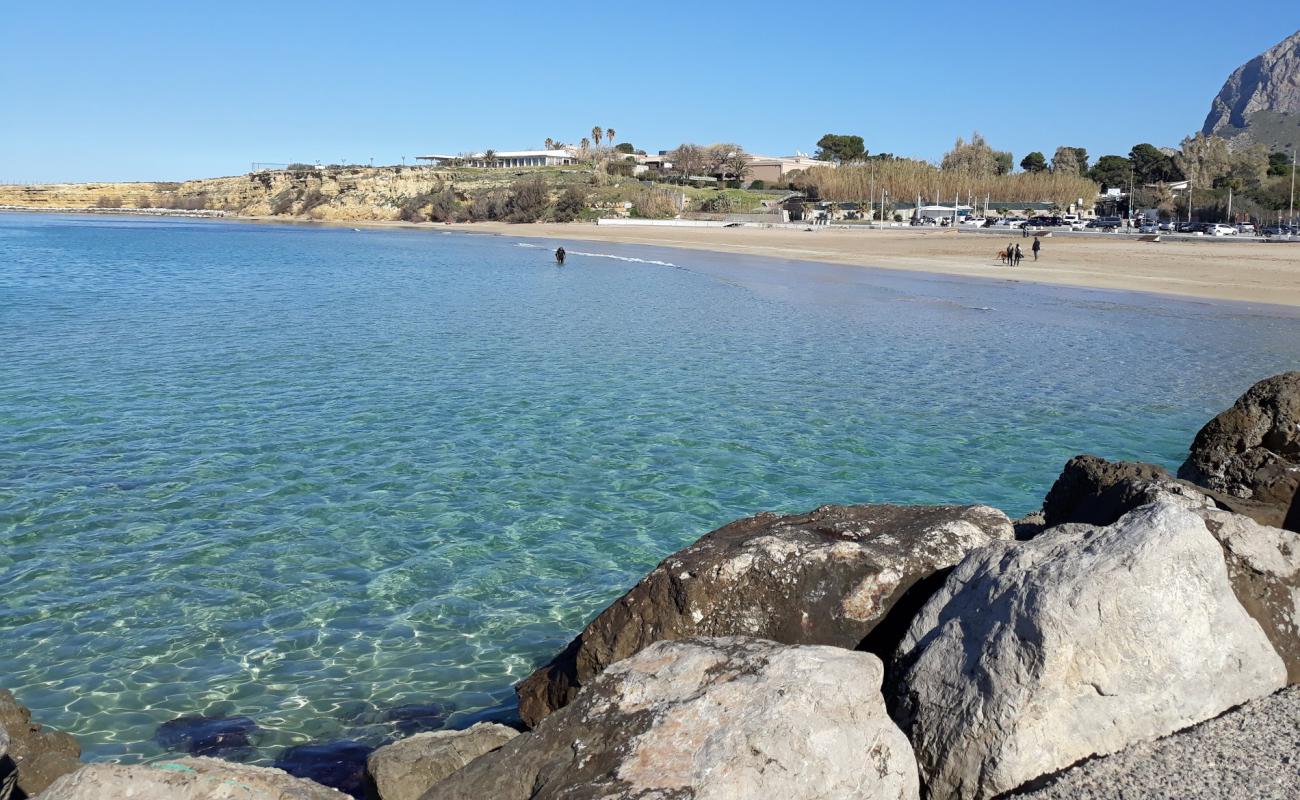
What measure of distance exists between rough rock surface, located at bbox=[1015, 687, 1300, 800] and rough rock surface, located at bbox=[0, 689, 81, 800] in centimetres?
469

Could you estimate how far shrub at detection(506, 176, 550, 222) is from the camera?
111 meters

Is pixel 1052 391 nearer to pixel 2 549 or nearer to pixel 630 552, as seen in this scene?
pixel 630 552

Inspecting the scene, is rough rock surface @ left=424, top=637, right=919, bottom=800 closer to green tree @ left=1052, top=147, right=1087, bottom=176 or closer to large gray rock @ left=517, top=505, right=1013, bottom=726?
large gray rock @ left=517, top=505, right=1013, bottom=726

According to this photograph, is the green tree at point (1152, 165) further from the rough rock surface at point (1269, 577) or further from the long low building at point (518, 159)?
the rough rock surface at point (1269, 577)

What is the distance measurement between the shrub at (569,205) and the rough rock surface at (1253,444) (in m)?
103

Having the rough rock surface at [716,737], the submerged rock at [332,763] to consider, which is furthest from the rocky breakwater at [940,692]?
the submerged rock at [332,763]

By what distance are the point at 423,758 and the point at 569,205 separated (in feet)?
356

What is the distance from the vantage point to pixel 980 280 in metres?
43.2

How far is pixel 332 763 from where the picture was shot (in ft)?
19.5

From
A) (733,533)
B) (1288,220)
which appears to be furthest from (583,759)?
(1288,220)

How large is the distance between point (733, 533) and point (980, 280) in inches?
1577

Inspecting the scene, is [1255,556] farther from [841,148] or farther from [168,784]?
[841,148]

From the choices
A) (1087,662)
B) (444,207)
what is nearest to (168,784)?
(1087,662)

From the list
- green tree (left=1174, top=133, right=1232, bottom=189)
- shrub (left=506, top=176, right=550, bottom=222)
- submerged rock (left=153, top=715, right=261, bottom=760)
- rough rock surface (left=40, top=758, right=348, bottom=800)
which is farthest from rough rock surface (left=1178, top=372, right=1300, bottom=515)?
green tree (left=1174, top=133, right=1232, bottom=189)
